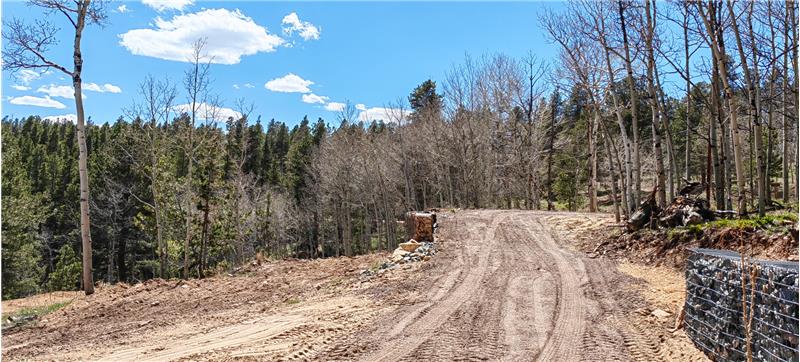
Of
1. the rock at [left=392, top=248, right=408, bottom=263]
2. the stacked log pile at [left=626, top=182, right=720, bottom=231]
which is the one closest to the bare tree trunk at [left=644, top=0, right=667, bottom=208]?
the stacked log pile at [left=626, top=182, right=720, bottom=231]

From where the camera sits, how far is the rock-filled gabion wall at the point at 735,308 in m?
3.99

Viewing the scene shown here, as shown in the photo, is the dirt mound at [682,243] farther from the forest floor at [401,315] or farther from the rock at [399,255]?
the rock at [399,255]

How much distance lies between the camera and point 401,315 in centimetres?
739

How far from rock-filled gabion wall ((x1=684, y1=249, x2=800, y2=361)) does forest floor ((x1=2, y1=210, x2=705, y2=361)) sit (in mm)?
364

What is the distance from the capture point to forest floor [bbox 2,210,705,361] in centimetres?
590

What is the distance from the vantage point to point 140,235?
115 ft

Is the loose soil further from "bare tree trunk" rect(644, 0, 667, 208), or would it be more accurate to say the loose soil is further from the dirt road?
"bare tree trunk" rect(644, 0, 667, 208)

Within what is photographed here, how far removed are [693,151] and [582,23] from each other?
81.8ft

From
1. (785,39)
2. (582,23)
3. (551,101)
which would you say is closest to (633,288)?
(582,23)

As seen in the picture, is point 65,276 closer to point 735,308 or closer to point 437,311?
point 437,311

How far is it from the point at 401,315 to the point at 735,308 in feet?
14.4

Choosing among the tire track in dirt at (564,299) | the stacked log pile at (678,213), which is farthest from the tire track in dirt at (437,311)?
the stacked log pile at (678,213)

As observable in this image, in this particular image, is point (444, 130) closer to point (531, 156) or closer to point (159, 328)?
point (531, 156)

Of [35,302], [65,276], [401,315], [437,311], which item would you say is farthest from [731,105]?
[65,276]
